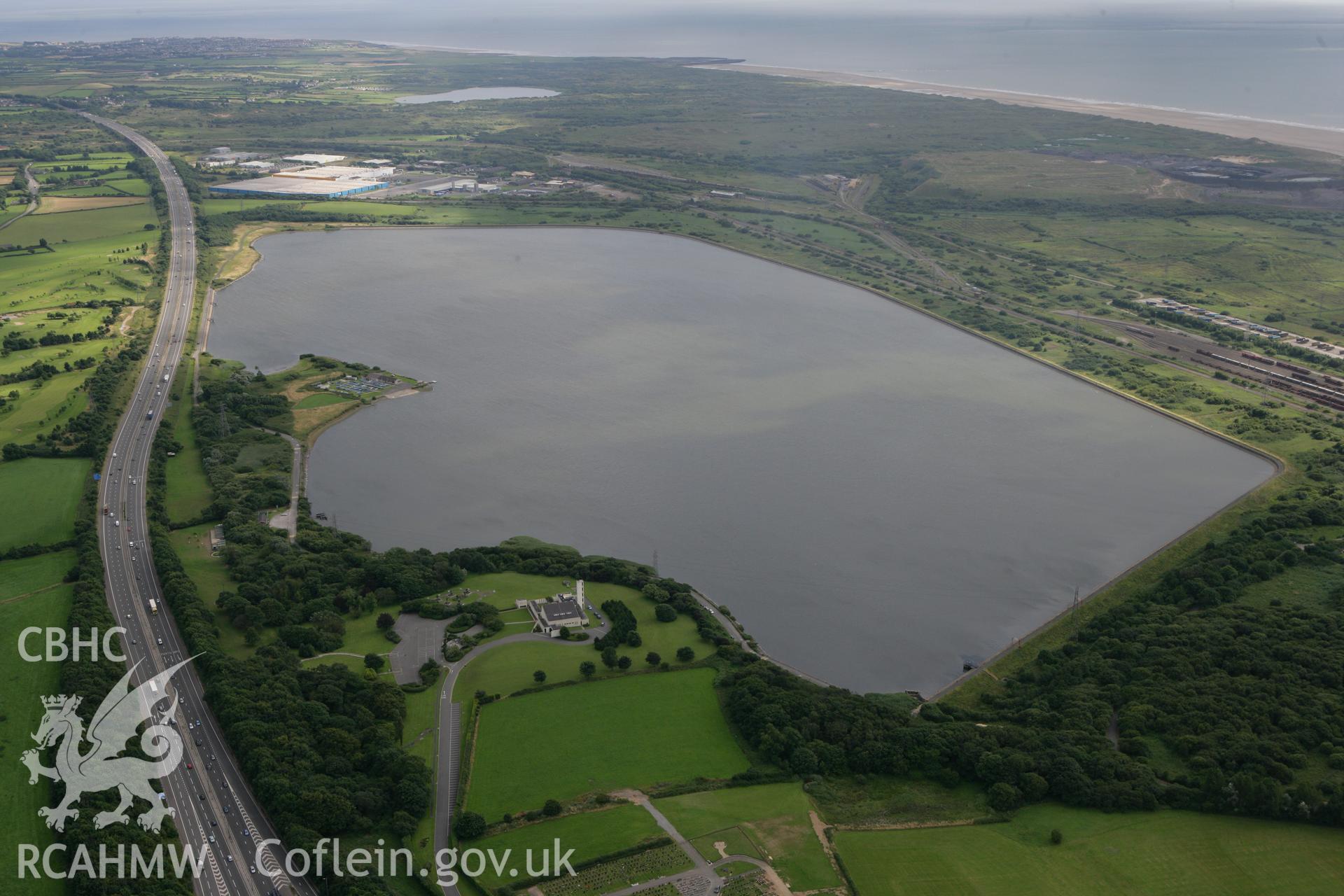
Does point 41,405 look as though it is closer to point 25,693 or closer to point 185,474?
point 185,474

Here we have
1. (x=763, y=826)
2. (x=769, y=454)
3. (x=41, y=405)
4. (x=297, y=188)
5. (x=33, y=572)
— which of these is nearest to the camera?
(x=763, y=826)

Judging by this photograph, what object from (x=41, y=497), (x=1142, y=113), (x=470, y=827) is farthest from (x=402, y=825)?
(x=1142, y=113)

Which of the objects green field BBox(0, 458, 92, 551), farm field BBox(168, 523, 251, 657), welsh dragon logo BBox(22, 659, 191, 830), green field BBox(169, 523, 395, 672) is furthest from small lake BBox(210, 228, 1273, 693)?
welsh dragon logo BBox(22, 659, 191, 830)

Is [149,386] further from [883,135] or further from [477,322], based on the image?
[883,135]

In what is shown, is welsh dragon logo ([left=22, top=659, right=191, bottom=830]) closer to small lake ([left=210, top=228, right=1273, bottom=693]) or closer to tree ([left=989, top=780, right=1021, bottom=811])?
small lake ([left=210, top=228, right=1273, bottom=693])

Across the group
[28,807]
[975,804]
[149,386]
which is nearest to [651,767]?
[975,804]

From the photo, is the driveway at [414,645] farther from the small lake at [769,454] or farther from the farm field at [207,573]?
the small lake at [769,454]

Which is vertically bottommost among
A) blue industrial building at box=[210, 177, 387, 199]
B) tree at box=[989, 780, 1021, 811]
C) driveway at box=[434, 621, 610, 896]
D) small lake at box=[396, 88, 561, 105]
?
driveway at box=[434, 621, 610, 896]
